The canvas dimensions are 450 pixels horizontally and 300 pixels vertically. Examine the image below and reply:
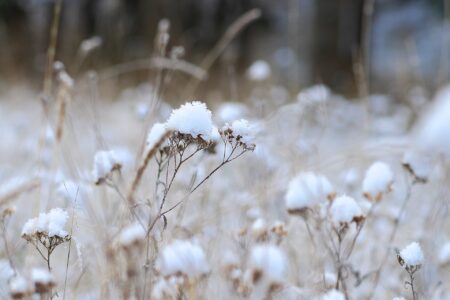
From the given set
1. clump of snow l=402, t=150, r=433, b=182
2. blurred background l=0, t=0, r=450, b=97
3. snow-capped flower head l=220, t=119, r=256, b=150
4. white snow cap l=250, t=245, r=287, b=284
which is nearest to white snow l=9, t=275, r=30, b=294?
Result: white snow cap l=250, t=245, r=287, b=284

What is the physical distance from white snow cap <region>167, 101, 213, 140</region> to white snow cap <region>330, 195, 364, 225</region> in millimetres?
244

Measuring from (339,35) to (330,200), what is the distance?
8.45 m

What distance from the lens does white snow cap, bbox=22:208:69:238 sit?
2.83ft

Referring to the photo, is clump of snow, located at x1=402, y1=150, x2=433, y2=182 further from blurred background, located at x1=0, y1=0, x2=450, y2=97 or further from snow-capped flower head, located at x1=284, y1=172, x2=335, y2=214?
blurred background, located at x1=0, y1=0, x2=450, y2=97

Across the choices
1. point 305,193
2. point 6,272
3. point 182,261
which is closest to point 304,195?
point 305,193

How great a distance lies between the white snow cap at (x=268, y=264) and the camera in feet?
1.98

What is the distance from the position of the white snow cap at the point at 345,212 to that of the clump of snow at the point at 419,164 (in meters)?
0.25

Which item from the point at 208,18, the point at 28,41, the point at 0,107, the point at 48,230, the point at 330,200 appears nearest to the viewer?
the point at 48,230

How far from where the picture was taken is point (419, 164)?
3.78 ft

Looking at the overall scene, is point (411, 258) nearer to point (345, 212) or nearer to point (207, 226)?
point (345, 212)

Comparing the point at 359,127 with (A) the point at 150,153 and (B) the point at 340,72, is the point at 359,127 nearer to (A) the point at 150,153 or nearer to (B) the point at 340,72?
(B) the point at 340,72

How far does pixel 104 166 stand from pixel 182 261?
1.18 feet

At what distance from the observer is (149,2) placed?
834cm

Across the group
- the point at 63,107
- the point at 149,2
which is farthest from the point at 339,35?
the point at 63,107
